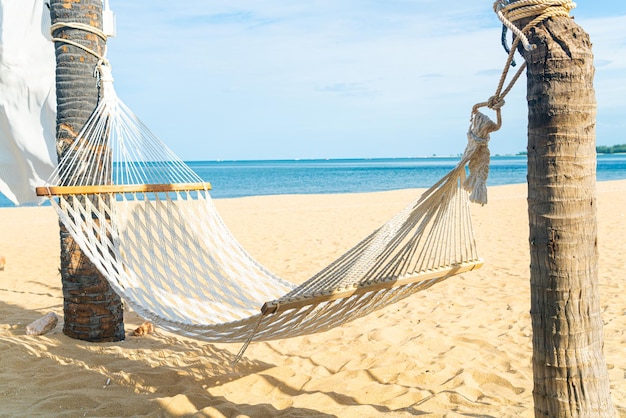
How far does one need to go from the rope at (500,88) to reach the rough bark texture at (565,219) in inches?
1.1

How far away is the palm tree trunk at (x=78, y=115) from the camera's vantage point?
274cm

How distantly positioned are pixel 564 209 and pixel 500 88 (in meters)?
0.40

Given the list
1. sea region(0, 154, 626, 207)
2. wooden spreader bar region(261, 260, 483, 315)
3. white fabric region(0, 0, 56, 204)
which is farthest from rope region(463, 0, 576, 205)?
sea region(0, 154, 626, 207)

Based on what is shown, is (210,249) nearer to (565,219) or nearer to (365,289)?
(365,289)

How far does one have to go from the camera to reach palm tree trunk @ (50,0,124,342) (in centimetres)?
274

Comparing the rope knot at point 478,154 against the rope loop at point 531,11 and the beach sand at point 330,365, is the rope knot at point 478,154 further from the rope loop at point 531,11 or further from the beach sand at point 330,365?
the beach sand at point 330,365

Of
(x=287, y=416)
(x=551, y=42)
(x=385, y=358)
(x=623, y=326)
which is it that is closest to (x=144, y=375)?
(x=287, y=416)

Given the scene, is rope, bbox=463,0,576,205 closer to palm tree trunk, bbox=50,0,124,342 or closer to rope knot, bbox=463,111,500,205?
rope knot, bbox=463,111,500,205

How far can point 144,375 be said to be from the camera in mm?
2473

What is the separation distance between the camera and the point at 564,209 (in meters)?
1.35

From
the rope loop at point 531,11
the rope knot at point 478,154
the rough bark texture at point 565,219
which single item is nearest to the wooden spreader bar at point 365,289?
the rope knot at point 478,154

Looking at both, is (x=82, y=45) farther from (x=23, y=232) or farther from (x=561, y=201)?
(x=23, y=232)

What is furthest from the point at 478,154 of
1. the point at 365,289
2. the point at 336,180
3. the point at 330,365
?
the point at 336,180

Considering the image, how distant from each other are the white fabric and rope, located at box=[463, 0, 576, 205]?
3.24 metres
